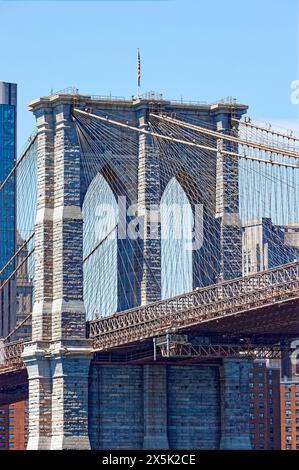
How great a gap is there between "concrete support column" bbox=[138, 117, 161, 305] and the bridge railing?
1.89 metres

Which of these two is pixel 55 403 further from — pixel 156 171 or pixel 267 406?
pixel 267 406

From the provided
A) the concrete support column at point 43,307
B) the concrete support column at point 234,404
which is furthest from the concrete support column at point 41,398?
the concrete support column at point 234,404

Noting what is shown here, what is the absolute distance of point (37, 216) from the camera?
306 feet

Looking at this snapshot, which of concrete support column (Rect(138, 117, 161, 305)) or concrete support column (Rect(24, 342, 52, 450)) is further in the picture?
concrete support column (Rect(138, 117, 161, 305))

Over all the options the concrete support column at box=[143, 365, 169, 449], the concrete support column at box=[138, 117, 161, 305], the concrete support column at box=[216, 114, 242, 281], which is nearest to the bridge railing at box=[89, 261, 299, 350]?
the concrete support column at box=[138, 117, 161, 305]

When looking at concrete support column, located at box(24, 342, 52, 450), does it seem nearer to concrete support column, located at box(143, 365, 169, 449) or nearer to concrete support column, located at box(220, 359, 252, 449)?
concrete support column, located at box(143, 365, 169, 449)

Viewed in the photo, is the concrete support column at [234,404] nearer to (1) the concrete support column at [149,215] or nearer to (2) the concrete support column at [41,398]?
(1) the concrete support column at [149,215]

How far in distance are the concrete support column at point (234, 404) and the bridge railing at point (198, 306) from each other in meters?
4.06

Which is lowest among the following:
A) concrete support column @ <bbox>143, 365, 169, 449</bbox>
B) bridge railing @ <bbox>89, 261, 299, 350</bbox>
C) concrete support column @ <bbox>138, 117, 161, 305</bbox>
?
concrete support column @ <bbox>143, 365, 169, 449</bbox>

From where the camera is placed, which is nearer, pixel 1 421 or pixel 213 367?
pixel 213 367

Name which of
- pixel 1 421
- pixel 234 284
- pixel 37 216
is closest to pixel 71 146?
pixel 37 216

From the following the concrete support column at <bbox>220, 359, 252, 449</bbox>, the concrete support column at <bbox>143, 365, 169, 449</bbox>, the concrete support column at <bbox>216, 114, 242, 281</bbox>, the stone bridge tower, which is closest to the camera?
the stone bridge tower

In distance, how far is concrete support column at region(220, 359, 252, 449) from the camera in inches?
3718

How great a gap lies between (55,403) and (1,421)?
66.2 m
